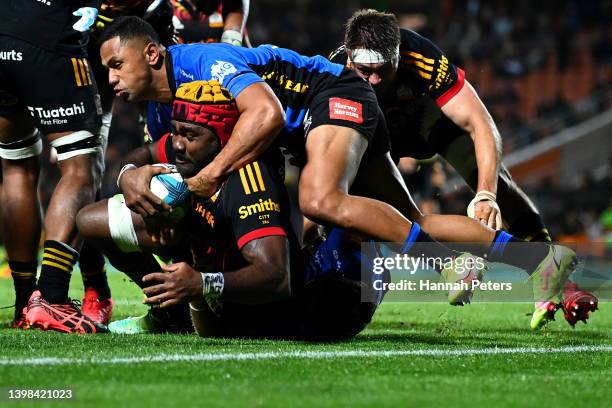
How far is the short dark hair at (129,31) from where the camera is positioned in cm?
538

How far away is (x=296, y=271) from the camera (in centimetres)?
509

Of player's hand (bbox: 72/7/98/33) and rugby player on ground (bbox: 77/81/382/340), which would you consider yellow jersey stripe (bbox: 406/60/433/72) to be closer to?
rugby player on ground (bbox: 77/81/382/340)

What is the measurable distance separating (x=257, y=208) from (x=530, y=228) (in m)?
2.50

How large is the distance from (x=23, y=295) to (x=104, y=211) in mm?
1082

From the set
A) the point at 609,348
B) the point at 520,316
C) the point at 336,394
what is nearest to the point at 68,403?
the point at 336,394

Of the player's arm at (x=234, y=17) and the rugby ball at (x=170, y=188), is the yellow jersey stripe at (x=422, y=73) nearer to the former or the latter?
the player's arm at (x=234, y=17)

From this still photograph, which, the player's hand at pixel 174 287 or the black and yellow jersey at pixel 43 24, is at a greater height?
the black and yellow jersey at pixel 43 24

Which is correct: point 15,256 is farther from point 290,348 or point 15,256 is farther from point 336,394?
point 336,394

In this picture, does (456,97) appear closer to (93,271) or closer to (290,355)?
(93,271)

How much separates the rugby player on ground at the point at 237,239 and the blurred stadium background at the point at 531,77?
41.0ft

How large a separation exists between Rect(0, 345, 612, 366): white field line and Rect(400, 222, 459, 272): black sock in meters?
0.62

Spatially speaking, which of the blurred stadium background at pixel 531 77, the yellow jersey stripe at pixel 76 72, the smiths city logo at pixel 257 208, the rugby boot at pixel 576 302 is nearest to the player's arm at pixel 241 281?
the smiths city logo at pixel 257 208

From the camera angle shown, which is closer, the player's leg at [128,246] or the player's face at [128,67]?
the player's leg at [128,246]

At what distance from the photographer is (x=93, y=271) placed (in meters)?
6.07
